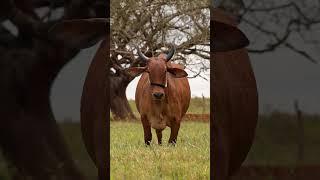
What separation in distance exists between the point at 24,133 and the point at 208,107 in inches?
48.1

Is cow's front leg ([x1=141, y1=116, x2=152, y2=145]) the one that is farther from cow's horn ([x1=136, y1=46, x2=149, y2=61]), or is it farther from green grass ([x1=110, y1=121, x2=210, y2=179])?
cow's horn ([x1=136, y1=46, x2=149, y2=61])

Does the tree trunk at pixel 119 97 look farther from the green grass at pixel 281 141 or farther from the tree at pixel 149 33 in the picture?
the green grass at pixel 281 141

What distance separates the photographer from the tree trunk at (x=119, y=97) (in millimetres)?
3426

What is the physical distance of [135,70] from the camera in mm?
3516

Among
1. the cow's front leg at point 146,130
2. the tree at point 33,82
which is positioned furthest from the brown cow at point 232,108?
the tree at point 33,82

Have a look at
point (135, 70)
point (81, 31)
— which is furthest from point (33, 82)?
point (135, 70)

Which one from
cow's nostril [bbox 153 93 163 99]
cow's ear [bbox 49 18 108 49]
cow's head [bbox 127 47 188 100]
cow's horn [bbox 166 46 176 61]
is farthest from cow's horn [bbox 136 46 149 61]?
cow's ear [bbox 49 18 108 49]

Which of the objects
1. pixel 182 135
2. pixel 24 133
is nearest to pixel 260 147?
pixel 182 135

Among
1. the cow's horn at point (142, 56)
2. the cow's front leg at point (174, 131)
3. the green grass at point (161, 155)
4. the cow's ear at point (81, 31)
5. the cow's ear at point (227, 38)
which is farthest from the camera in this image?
the cow's horn at point (142, 56)

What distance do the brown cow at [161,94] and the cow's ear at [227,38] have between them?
420mm

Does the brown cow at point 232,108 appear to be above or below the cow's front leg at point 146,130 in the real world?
above

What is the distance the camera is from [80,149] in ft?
10.5

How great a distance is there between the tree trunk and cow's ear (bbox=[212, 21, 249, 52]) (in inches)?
26.8

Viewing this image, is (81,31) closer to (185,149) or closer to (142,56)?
(142,56)
